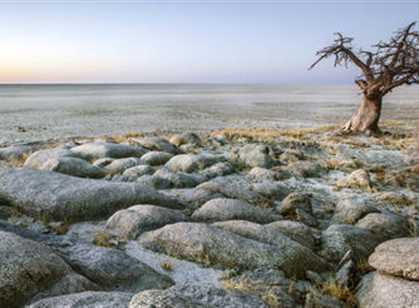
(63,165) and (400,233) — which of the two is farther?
(63,165)

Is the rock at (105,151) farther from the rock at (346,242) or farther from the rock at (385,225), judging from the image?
the rock at (385,225)

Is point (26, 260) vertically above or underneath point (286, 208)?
above

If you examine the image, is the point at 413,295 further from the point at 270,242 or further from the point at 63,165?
the point at 63,165

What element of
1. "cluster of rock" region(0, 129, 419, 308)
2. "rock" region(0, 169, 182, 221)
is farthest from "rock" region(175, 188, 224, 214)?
"rock" region(0, 169, 182, 221)

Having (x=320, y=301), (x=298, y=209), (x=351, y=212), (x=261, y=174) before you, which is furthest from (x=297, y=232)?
(x=261, y=174)

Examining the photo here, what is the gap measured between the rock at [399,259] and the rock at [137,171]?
899 centimetres

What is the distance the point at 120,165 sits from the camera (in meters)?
14.8

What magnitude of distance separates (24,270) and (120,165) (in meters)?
9.20

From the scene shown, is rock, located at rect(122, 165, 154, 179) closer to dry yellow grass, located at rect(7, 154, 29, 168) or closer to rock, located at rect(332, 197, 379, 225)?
dry yellow grass, located at rect(7, 154, 29, 168)

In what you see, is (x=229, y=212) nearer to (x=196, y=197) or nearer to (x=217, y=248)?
(x=196, y=197)

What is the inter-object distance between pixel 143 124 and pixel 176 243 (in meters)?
33.7

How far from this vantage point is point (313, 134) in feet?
92.8

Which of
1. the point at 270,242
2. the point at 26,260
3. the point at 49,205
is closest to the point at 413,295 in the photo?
the point at 270,242

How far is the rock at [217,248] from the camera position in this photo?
23.8 ft
